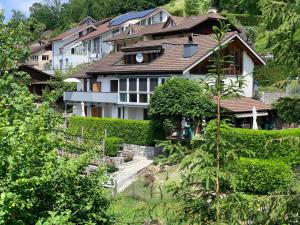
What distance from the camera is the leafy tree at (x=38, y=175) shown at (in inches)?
190

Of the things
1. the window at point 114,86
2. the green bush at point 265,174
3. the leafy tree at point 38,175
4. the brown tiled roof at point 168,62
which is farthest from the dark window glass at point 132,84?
the leafy tree at point 38,175

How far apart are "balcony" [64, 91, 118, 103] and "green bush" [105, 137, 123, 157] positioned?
6.78 meters

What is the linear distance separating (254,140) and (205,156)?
642 inches

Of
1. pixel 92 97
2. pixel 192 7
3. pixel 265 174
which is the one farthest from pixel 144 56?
pixel 192 7

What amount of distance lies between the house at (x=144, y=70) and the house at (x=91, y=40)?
1809 centimetres

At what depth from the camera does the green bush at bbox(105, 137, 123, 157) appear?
87.4ft

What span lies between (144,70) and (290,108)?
82.9 ft

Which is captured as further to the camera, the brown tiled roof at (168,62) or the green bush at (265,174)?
the brown tiled roof at (168,62)

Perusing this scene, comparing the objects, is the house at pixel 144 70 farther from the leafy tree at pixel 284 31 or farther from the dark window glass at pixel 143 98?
the leafy tree at pixel 284 31

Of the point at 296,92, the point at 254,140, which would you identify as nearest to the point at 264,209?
the point at 296,92

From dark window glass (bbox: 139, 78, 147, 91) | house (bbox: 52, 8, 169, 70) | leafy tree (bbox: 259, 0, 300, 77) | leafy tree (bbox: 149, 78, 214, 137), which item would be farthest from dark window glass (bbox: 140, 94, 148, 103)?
house (bbox: 52, 8, 169, 70)

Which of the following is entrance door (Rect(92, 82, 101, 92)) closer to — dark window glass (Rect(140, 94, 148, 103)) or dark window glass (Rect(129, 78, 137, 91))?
dark window glass (Rect(129, 78, 137, 91))

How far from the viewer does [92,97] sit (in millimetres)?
36594

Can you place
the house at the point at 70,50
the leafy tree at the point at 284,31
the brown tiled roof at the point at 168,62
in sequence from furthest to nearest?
the house at the point at 70,50 → the brown tiled roof at the point at 168,62 → the leafy tree at the point at 284,31
